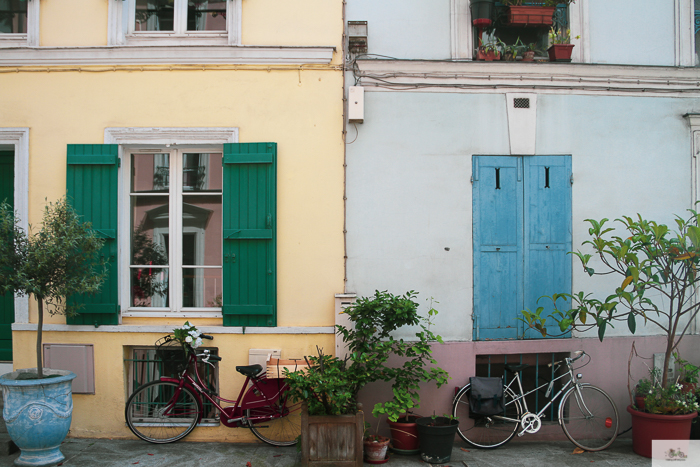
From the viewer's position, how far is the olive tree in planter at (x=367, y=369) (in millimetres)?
4484

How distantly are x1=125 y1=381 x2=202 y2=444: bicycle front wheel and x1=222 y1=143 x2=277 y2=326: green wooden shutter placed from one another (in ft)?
2.95

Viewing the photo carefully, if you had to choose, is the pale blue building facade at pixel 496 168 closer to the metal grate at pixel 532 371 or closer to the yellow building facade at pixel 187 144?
the metal grate at pixel 532 371

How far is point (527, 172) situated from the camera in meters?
5.47

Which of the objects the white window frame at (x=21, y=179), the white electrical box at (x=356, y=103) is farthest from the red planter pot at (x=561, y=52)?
the white window frame at (x=21, y=179)

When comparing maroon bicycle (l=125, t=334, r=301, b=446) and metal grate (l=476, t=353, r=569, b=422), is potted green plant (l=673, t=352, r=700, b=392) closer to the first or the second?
metal grate (l=476, t=353, r=569, b=422)

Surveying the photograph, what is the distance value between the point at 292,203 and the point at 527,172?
2601mm

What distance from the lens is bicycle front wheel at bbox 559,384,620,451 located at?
205 inches

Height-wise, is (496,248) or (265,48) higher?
(265,48)

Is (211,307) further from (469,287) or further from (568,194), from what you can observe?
(568,194)

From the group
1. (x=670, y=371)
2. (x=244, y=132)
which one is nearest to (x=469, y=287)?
(x=670, y=371)

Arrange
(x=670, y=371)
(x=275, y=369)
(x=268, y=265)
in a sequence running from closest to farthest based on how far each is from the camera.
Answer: (x=275, y=369), (x=268, y=265), (x=670, y=371)

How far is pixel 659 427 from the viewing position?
486 cm

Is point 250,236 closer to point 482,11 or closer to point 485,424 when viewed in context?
point 485,424

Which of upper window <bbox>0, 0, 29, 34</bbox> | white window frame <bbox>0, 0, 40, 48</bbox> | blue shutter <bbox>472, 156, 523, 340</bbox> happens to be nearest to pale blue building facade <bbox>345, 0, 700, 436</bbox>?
blue shutter <bbox>472, 156, 523, 340</bbox>
